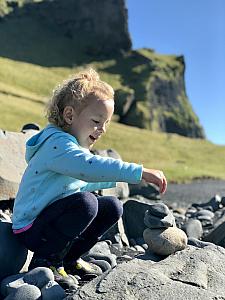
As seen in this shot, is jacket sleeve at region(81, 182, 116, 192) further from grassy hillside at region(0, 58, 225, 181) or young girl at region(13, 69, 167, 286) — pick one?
grassy hillside at region(0, 58, 225, 181)

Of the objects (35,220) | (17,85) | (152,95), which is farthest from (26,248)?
(152,95)

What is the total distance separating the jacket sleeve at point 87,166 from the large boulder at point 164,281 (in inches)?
31.6

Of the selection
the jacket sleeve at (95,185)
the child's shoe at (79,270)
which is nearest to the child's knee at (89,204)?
the jacket sleeve at (95,185)

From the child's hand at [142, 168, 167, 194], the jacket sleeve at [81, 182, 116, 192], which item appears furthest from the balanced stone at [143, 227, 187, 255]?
the child's hand at [142, 168, 167, 194]

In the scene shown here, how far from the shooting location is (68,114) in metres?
5.08

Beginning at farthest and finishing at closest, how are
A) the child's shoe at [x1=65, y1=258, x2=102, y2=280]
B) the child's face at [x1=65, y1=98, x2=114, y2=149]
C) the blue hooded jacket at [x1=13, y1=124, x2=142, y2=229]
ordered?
the child's shoe at [x1=65, y1=258, x2=102, y2=280] → the child's face at [x1=65, y1=98, x2=114, y2=149] → the blue hooded jacket at [x1=13, y1=124, x2=142, y2=229]

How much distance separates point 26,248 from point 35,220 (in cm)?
46

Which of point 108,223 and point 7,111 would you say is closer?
point 108,223

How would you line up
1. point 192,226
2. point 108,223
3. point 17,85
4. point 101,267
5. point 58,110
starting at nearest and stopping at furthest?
1. point 58,110
2. point 108,223
3. point 101,267
4. point 192,226
5. point 17,85

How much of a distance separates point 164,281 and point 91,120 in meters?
1.70

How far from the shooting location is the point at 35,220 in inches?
196

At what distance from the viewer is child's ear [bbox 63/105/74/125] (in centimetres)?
506

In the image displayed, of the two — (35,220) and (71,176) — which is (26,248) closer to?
(35,220)

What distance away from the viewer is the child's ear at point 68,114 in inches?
199
